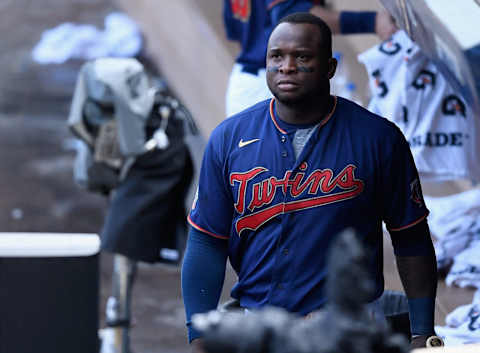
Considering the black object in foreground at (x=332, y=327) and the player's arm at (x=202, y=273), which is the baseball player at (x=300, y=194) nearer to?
the player's arm at (x=202, y=273)

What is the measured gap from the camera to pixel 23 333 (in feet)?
9.84

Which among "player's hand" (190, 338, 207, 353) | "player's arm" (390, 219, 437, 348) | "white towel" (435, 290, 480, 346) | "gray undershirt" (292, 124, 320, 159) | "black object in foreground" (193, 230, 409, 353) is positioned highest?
"black object in foreground" (193, 230, 409, 353)

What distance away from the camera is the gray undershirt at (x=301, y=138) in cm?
252

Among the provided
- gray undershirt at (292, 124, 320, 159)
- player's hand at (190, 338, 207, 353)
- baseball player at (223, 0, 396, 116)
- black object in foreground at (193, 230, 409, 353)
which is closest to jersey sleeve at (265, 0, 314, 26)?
baseball player at (223, 0, 396, 116)

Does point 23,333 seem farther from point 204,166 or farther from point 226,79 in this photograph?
point 226,79

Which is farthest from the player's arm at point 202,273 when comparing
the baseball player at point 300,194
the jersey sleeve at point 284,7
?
the jersey sleeve at point 284,7

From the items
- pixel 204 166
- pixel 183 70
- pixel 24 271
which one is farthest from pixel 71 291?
pixel 183 70

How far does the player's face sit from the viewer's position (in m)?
2.42

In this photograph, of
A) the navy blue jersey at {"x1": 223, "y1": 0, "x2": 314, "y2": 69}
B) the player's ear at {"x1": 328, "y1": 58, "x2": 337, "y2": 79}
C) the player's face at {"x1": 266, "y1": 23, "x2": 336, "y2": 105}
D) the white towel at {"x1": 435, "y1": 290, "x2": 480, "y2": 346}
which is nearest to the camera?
the player's face at {"x1": 266, "y1": 23, "x2": 336, "y2": 105}

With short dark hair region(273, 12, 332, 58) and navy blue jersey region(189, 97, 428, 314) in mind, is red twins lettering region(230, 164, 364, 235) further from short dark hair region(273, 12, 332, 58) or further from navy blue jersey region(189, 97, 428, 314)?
short dark hair region(273, 12, 332, 58)

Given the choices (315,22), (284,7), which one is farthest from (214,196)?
(284,7)

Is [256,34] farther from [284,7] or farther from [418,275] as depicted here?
[418,275]

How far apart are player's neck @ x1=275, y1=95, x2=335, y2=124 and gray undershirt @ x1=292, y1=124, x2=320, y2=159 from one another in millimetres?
23

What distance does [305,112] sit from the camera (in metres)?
2.51
